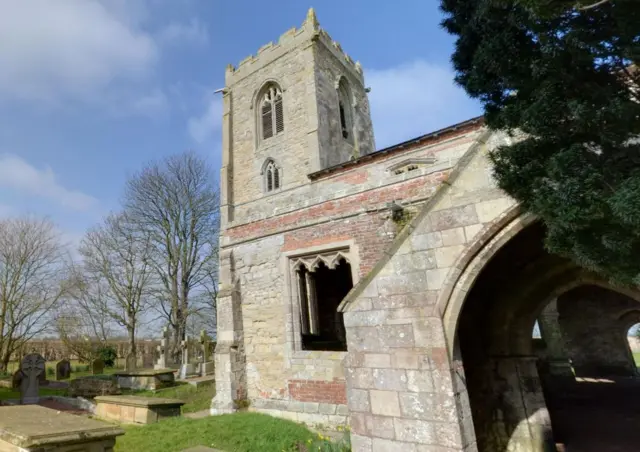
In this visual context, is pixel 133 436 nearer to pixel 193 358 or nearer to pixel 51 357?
pixel 193 358

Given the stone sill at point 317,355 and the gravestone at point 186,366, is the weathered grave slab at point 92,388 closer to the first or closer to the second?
the gravestone at point 186,366

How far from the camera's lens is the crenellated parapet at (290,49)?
20281mm

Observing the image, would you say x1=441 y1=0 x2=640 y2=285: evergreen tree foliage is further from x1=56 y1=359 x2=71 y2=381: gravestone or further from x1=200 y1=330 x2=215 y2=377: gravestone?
x1=56 y1=359 x2=71 y2=381: gravestone

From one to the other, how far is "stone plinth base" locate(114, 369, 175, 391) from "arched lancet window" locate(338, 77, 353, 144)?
1551cm

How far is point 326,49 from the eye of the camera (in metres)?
20.9

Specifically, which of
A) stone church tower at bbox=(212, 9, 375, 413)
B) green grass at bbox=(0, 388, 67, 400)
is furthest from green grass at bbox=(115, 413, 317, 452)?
stone church tower at bbox=(212, 9, 375, 413)

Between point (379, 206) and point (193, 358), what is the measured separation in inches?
735

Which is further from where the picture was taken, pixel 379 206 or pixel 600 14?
pixel 379 206

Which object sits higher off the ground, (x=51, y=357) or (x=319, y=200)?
(x=319, y=200)

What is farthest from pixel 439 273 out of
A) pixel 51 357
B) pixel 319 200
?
pixel 51 357

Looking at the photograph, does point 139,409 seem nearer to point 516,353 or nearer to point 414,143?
point 516,353

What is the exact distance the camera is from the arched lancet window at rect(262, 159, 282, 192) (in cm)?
1981

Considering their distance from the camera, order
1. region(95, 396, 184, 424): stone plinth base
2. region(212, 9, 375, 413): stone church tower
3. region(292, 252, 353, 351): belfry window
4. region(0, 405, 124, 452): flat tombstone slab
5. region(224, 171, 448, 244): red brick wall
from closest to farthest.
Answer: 1. region(0, 405, 124, 452): flat tombstone slab
2. region(224, 171, 448, 244): red brick wall
3. region(292, 252, 353, 351): belfry window
4. region(95, 396, 184, 424): stone plinth base
5. region(212, 9, 375, 413): stone church tower

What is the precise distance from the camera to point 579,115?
8.83 feet
